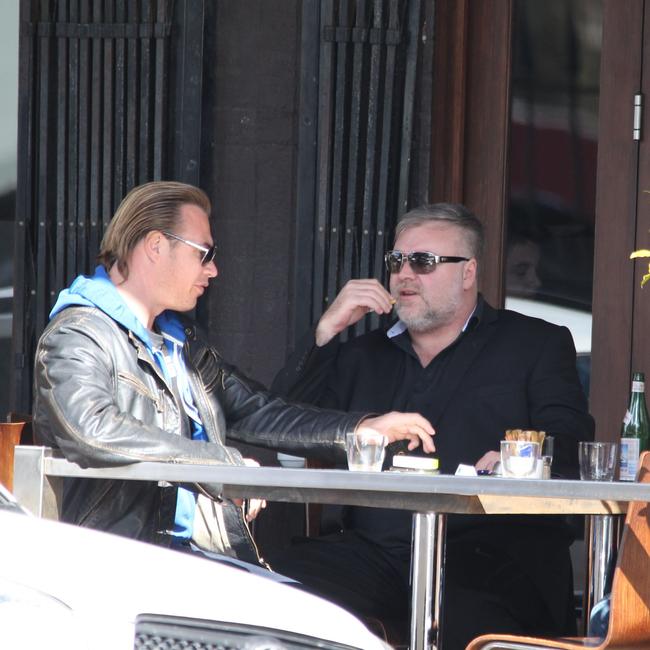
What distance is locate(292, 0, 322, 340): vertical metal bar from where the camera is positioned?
5695 millimetres

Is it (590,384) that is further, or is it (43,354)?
(590,384)

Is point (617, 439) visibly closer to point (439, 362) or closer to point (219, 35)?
point (439, 362)

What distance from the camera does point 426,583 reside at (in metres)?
3.36

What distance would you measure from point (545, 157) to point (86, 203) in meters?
1.83

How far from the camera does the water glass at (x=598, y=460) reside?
11.7 ft

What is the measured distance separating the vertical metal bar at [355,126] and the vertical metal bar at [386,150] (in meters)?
0.09

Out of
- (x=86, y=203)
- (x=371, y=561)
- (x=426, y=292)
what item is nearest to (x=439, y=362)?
(x=426, y=292)

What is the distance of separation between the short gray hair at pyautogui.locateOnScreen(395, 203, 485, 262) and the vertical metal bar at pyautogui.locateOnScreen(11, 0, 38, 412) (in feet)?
5.33

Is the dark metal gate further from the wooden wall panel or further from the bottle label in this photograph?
the bottle label

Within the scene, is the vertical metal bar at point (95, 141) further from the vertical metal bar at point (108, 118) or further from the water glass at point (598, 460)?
the water glass at point (598, 460)

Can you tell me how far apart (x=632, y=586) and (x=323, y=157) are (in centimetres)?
275

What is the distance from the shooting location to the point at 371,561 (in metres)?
4.40

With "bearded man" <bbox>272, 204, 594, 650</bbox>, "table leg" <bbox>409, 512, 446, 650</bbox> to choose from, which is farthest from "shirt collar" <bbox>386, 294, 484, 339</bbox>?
"table leg" <bbox>409, 512, 446, 650</bbox>

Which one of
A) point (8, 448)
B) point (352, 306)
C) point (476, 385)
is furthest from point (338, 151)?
point (8, 448)
